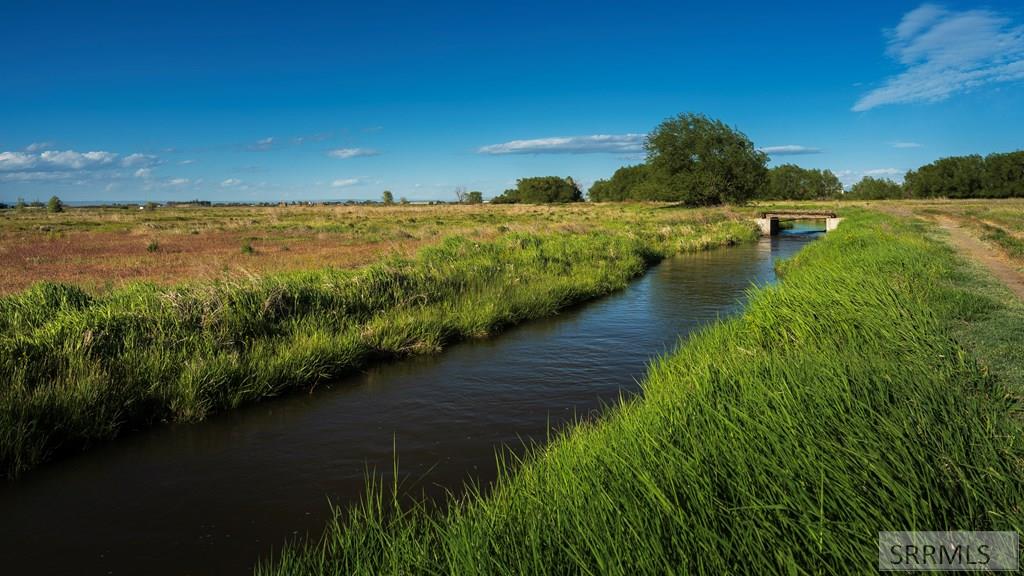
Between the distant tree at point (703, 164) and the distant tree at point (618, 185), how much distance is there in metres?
61.1

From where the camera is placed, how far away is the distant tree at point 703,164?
74250 mm

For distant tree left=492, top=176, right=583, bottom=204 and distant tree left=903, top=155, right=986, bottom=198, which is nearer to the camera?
distant tree left=903, top=155, right=986, bottom=198

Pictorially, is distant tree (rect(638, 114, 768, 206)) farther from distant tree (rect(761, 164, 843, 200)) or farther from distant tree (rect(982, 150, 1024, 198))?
distant tree (rect(761, 164, 843, 200))

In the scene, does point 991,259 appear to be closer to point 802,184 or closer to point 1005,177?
point 1005,177

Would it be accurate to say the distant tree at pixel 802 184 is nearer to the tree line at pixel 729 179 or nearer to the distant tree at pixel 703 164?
the tree line at pixel 729 179

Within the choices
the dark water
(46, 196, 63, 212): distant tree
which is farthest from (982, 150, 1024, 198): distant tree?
(46, 196, 63, 212): distant tree

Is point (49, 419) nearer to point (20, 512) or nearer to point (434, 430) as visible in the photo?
point (20, 512)

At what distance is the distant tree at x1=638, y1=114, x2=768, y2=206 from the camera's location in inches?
2923

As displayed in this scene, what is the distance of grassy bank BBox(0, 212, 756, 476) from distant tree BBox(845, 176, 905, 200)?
159 meters

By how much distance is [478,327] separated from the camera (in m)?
14.9

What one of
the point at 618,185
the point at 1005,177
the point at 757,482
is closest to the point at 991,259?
the point at 757,482

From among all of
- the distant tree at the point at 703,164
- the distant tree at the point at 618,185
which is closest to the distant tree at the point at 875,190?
the distant tree at the point at 618,185

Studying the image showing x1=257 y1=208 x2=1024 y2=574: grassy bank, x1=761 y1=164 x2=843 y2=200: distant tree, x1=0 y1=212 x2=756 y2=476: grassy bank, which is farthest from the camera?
x1=761 y1=164 x2=843 y2=200: distant tree

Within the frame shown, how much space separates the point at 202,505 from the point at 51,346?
4.65 meters
